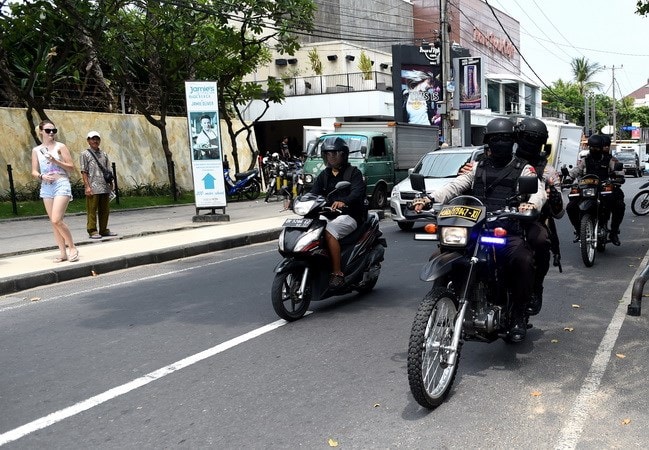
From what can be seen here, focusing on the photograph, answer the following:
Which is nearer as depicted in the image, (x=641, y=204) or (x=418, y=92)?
(x=641, y=204)

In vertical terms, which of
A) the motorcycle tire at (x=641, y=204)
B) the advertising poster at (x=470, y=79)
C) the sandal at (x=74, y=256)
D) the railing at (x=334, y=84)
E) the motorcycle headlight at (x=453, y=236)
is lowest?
the motorcycle tire at (x=641, y=204)

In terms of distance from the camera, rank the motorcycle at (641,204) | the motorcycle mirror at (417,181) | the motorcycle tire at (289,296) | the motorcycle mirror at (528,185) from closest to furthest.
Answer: the motorcycle mirror at (528,185)
the motorcycle mirror at (417,181)
the motorcycle tire at (289,296)
the motorcycle at (641,204)

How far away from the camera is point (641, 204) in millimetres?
16609

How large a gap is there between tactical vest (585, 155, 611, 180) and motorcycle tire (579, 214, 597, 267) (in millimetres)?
744

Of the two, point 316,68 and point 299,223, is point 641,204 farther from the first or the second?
point 316,68

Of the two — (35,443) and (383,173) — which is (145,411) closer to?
(35,443)

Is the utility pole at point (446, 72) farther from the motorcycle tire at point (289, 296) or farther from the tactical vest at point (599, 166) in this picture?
the motorcycle tire at point (289, 296)

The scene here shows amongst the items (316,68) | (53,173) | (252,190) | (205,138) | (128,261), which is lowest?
(128,261)

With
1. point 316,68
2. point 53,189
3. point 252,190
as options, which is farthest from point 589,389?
point 316,68

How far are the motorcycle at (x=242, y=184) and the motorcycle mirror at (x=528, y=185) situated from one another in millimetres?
18695

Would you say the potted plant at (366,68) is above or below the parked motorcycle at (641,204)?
above

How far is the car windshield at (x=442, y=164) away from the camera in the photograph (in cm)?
1449

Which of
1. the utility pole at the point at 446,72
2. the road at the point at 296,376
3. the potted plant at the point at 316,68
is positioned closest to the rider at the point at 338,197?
the road at the point at 296,376

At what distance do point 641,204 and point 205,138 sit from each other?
1032 centimetres
